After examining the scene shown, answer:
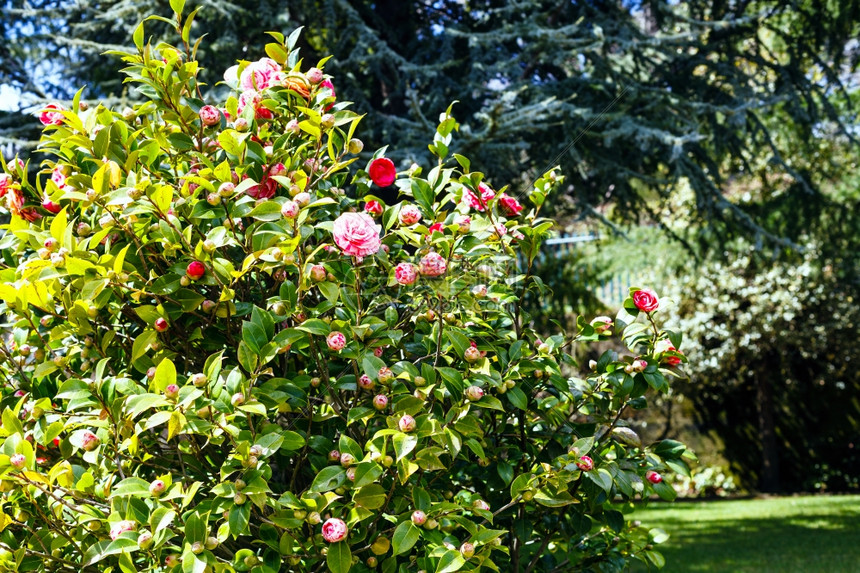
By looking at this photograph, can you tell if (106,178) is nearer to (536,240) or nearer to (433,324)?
(433,324)

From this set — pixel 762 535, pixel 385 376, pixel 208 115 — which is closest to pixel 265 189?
pixel 208 115

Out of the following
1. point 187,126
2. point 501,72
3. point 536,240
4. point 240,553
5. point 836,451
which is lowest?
point 836,451

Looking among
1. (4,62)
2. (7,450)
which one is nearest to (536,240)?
(7,450)

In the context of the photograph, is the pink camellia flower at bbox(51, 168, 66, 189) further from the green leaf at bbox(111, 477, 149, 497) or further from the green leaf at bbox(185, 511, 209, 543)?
the green leaf at bbox(185, 511, 209, 543)

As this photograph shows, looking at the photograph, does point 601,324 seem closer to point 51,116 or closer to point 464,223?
point 464,223

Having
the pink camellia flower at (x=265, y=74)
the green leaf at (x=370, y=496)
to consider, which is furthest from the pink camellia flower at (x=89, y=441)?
the pink camellia flower at (x=265, y=74)

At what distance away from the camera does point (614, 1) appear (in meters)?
6.28

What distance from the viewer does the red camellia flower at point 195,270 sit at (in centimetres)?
182

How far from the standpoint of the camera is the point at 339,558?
65.9 inches

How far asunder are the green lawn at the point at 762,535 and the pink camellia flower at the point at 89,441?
15.8ft

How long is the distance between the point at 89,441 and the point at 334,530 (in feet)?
2.22

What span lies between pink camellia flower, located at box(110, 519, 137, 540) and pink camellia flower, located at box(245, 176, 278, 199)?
846 mm

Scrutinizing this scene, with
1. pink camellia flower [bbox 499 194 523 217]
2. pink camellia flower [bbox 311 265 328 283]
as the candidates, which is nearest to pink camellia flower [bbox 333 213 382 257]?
pink camellia flower [bbox 311 265 328 283]

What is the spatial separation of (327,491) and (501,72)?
436cm
